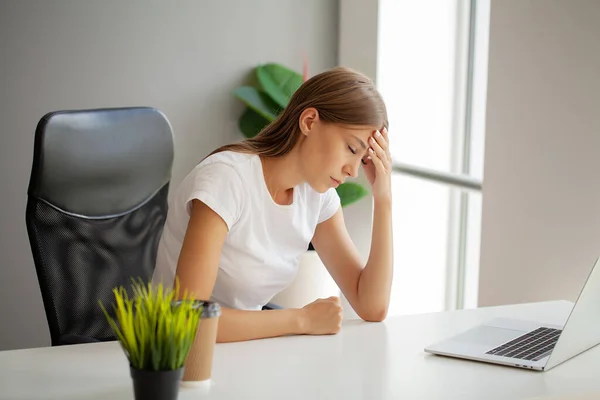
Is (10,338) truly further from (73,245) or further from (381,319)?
(381,319)

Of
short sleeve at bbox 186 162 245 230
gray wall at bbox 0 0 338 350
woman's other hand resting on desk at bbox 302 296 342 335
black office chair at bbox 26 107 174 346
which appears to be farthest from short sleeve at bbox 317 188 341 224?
gray wall at bbox 0 0 338 350

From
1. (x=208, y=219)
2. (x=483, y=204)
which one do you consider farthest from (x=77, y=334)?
(x=483, y=204)

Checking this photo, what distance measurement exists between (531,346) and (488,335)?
4.0 inches

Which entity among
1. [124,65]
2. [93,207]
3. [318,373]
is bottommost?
[318,373]

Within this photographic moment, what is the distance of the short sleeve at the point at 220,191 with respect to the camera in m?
1.68

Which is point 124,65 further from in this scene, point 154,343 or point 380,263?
point 154,343

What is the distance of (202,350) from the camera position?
49.7 inches

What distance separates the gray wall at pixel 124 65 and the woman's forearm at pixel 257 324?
204 cm

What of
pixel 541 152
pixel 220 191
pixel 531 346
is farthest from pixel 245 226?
pixel 541 152

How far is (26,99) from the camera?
130 inches

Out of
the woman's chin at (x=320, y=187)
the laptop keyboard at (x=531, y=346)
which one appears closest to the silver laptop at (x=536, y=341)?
the laptop keyboard at (x=531, y=346)

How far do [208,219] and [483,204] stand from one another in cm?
123

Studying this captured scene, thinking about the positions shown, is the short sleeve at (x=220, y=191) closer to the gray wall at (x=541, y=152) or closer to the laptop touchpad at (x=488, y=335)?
the laptop touchpad at (x=488, y=335)

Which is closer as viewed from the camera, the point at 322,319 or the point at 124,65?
the point at 322,319
